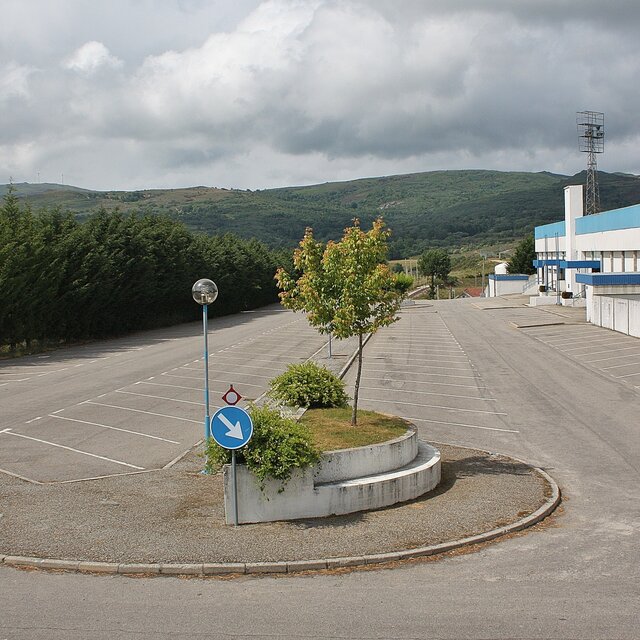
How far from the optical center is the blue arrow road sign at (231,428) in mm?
11391

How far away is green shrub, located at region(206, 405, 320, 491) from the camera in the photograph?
1174cm

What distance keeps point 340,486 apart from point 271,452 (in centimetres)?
133

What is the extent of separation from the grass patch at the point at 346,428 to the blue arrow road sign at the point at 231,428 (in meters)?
1.81

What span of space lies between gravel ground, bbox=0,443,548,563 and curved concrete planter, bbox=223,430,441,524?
178mm

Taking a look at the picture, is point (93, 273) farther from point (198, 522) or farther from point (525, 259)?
point (525, 259)

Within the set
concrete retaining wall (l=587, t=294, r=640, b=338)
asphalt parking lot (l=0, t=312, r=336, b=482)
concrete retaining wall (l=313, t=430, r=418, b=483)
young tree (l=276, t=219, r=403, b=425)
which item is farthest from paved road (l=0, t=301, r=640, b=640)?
concrete retaining wall (l=587, t=294, r=640, b=338)

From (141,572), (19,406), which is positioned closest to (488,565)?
(141,572)

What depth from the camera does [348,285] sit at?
14586 millimetres

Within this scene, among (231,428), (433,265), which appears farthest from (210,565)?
(433,265)

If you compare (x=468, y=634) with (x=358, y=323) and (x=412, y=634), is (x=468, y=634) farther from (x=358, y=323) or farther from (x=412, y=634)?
(x=358, y=323)

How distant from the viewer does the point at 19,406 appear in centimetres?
2325

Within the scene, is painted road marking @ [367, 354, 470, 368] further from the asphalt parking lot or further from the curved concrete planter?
the curved concrete planter

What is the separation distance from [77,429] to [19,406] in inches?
177

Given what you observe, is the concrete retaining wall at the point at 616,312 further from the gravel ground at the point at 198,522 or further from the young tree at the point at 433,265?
the young tree at the point at 433,265
